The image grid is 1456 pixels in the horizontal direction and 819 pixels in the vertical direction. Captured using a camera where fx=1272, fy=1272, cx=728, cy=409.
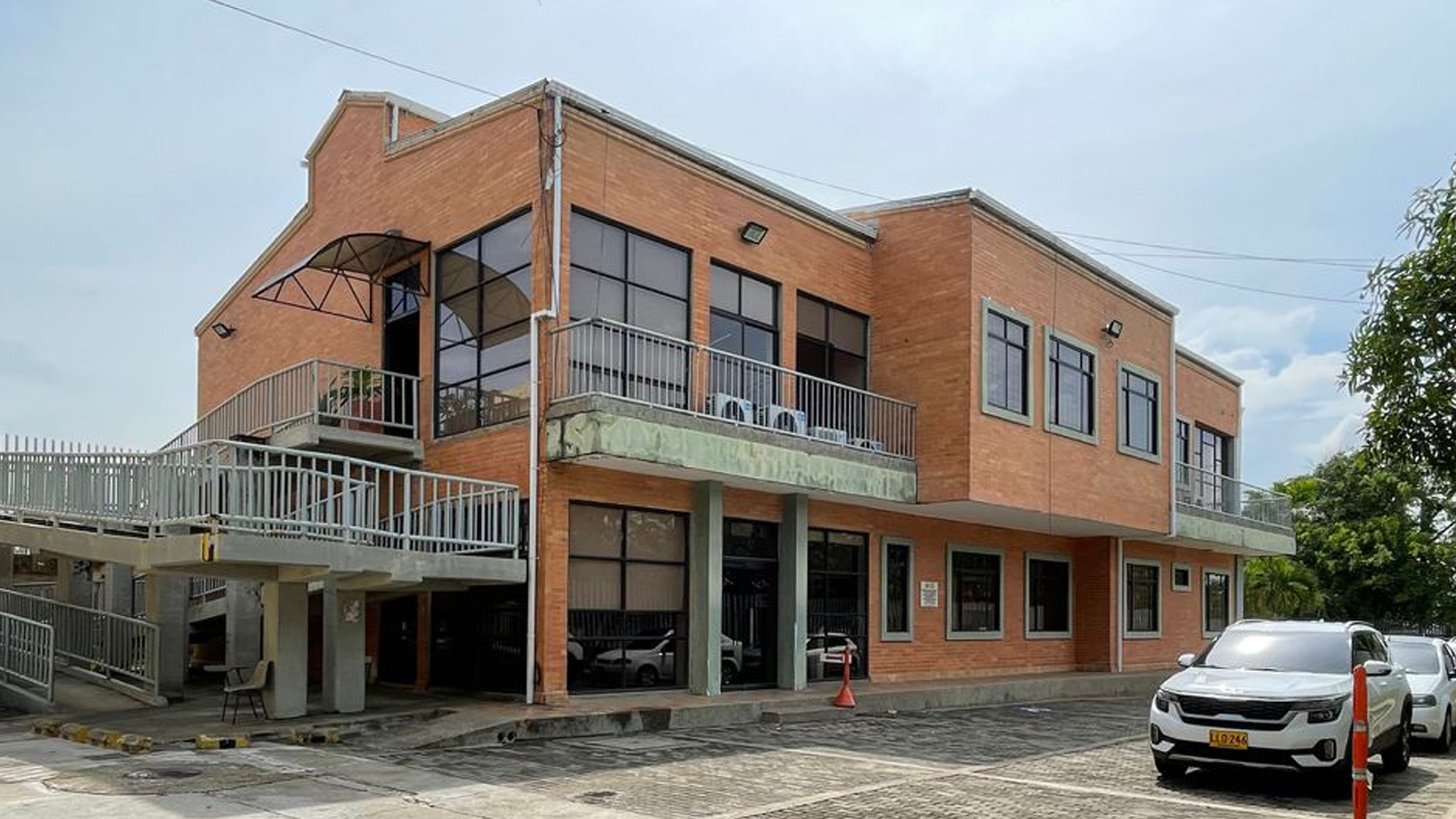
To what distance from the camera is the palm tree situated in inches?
1549

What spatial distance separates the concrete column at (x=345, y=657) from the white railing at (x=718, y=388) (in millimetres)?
3461

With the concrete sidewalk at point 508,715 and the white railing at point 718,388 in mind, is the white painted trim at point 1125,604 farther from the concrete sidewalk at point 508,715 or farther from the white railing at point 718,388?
the white railing at point 718,388

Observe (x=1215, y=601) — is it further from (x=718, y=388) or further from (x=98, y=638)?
(x=98, y=638)

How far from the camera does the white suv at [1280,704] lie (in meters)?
11.0

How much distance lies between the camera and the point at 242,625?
17.9 m

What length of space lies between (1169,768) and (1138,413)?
1457 cm

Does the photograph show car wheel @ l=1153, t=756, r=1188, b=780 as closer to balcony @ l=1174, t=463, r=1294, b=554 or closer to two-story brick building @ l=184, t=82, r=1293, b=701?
two-story brick building @ l=184, t=82, r=1293, b=701

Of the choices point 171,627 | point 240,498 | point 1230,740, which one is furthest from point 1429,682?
point 171,627

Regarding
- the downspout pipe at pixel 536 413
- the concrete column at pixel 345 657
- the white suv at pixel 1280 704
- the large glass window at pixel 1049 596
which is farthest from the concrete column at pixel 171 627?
the large glass window at pixel 1049 596

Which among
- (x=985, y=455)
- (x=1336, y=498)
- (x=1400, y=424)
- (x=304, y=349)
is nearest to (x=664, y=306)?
(x=985, y=455)

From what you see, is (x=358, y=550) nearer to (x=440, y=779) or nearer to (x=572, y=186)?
(x=440, y=779)

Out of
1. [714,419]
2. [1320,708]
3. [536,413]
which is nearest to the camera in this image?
[1320,708]

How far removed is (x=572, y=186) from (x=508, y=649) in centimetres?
597

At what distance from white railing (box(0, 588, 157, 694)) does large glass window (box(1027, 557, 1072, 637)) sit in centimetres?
1581
